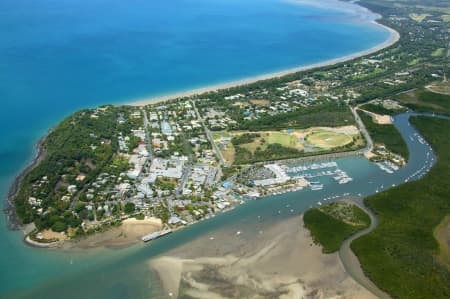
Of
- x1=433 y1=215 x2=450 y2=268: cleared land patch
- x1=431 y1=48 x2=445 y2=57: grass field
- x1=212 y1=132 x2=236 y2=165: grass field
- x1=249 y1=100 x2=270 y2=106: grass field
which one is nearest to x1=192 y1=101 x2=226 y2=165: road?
x1=212 y1=132 x2=236 y2=165: grass field

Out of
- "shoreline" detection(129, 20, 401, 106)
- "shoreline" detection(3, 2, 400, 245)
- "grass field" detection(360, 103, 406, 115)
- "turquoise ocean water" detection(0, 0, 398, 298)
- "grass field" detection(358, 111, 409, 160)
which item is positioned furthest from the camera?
"shoreline" detection(129, 20, 401, 106)

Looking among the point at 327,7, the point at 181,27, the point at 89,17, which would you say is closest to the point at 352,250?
the point at 181,27

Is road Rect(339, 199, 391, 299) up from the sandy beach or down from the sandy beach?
down

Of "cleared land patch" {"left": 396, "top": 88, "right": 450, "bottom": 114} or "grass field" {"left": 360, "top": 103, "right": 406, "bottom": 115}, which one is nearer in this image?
"grass field" {"left": 360, "top": 103, "right": 406, "bottom": 115}

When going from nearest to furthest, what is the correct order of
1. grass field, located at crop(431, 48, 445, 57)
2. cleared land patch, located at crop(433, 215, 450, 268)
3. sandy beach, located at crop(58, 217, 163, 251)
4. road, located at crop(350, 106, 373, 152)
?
1. cleared land patch, located at crop(433, 215, 450, 268)
2. sandy beach, located at crop(58, 217, 163, 251)
3. road, located at crop(350, 106, 373, 152)
4. grass field, located at crop(431, 48, 445, 57)

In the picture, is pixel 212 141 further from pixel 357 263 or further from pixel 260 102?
pixel 357 263

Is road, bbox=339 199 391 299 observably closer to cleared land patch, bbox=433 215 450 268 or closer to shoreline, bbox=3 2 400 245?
cleared land patch, bbox=433 215 450 268

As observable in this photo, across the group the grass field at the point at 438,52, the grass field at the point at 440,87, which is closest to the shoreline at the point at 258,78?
the grass field at the point at 438,52
